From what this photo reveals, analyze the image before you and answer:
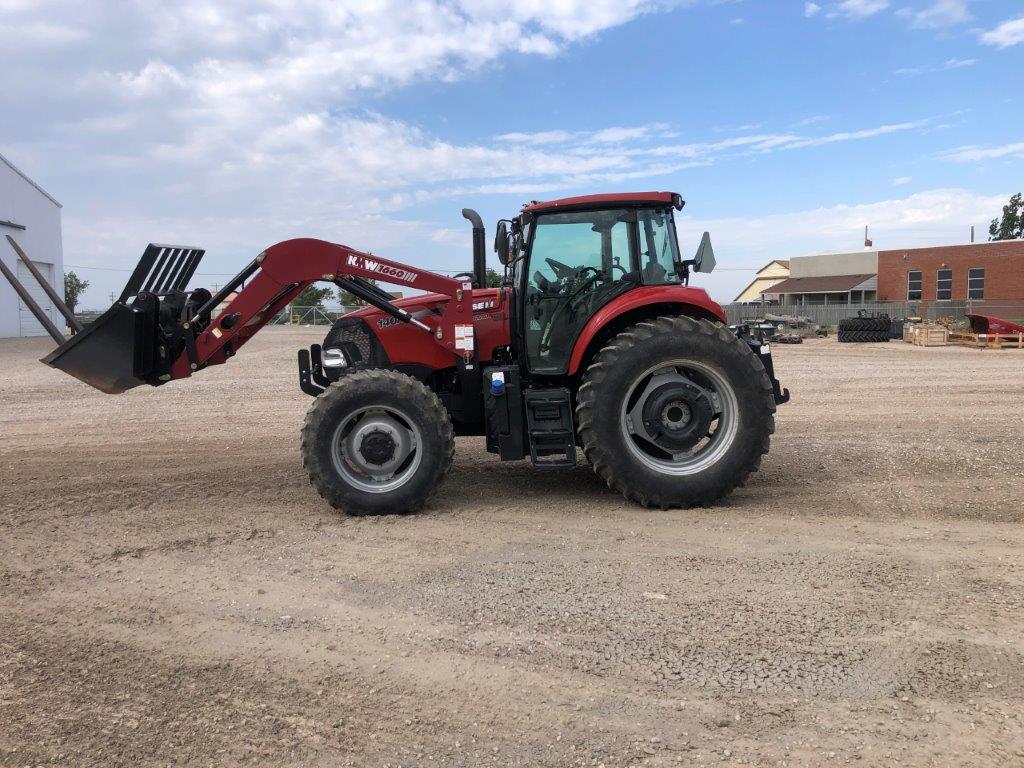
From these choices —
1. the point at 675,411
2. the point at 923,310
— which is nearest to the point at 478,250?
the point at 675,411

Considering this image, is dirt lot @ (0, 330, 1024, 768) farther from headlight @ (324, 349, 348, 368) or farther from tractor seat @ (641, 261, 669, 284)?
tractor seat @ (641, 261, 669, 284)

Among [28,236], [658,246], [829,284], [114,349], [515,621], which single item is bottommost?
[515,621]

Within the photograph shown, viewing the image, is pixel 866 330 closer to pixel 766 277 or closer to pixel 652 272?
pixel 652 272

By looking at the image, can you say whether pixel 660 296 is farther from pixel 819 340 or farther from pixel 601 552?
pixel 819 340

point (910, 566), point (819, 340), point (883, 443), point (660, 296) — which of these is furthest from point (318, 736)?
point (819, 340)

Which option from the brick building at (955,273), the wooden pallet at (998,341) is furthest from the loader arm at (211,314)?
the brick building at (955,273)

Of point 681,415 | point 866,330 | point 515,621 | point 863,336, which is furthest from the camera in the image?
point 866,330

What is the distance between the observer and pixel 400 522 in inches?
229

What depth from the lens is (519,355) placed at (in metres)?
6.47

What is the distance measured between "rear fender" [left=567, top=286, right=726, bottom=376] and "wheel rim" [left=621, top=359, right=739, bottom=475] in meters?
0.47

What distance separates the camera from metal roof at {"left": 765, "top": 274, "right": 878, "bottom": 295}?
55.8 m

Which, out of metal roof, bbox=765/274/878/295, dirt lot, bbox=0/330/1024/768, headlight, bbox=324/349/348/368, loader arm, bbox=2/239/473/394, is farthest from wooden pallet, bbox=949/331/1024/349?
metal roof, bbox=765/274/878/295

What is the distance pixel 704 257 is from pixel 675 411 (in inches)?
52.9

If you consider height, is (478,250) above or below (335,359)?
above
